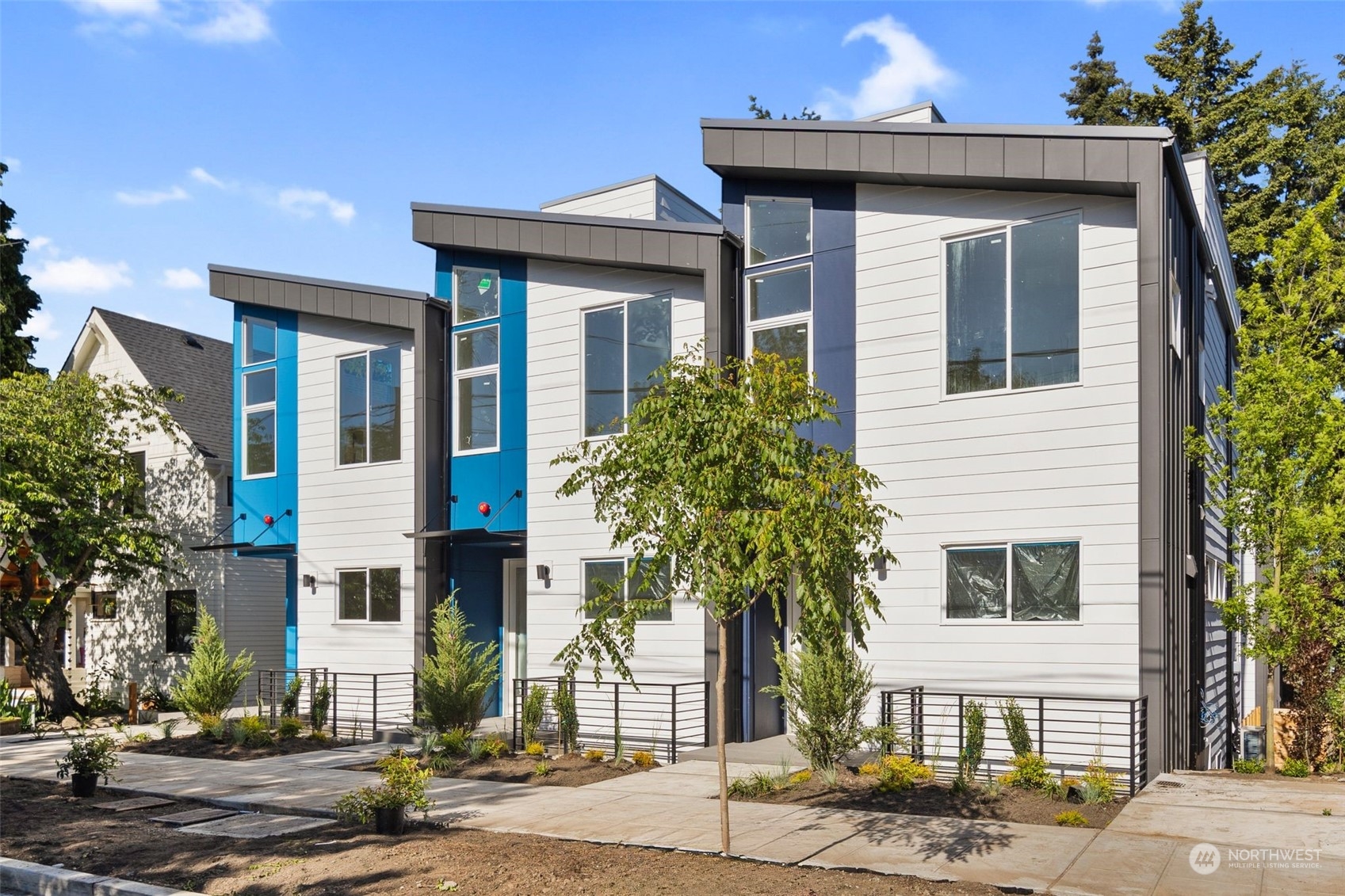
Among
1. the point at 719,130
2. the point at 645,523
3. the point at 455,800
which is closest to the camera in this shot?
the point at 645,523

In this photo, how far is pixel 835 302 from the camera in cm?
1411

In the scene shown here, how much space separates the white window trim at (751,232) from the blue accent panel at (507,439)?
375 cm

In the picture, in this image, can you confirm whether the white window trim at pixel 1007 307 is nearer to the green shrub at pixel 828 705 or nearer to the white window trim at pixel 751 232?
the white window trim at pixel 751 232

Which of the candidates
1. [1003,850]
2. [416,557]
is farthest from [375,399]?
[1003,850]

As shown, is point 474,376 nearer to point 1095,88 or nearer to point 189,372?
point 189,372

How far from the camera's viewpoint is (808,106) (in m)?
37.1

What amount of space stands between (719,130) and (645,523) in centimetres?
787

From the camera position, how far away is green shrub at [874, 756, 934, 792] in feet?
36.1

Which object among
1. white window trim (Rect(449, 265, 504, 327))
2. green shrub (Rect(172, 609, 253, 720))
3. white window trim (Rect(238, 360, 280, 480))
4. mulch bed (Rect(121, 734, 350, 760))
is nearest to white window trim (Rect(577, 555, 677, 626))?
mulch bed (Rect(121, 734, 350, 760))

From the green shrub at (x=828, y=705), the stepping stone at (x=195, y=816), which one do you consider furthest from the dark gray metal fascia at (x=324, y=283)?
the green shrub at (x=828, y=705)

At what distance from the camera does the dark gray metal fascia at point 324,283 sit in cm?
1803

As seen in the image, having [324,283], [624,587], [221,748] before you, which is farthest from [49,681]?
[624,587]

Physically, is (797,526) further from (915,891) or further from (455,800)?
(455,800)

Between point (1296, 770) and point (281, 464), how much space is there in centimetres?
1592
